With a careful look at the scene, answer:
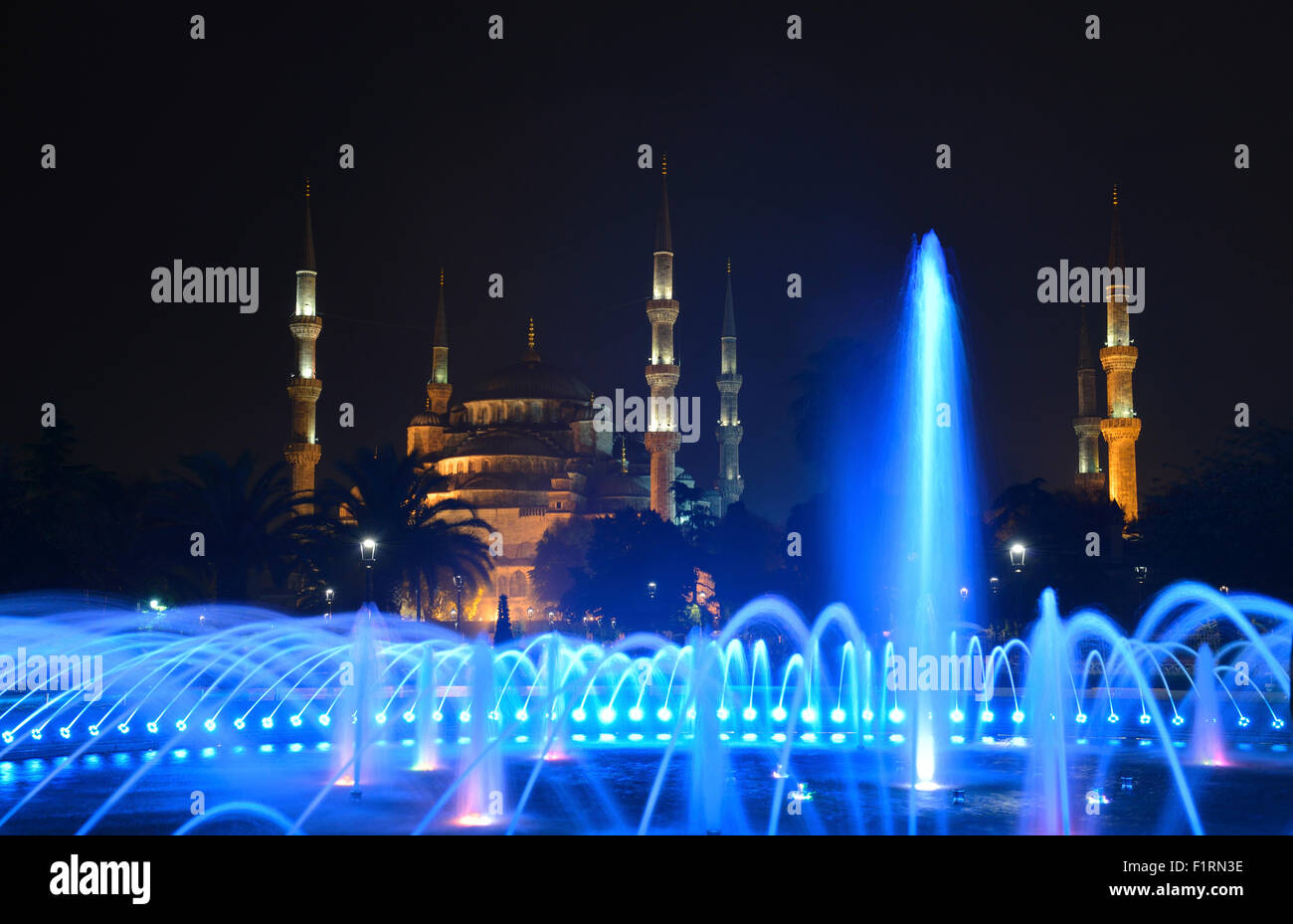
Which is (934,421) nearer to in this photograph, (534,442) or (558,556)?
(558,556)

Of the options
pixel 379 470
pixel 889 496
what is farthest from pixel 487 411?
pixel 889 496

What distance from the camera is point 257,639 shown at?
95.3 ft

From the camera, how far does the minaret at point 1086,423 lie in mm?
54719

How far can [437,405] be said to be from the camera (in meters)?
75.3

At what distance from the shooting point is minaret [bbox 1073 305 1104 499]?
54719 mm

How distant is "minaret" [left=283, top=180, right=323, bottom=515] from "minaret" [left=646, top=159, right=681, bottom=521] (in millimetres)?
13580

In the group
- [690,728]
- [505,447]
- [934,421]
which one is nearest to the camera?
[934,421]

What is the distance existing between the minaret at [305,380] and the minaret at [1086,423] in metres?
30.5

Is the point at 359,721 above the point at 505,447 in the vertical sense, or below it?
below

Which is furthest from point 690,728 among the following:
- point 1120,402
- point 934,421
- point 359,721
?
point 1120,402

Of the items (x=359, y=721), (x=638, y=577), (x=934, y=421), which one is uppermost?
(x=934, y=421)

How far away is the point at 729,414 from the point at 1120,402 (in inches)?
906
